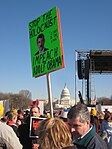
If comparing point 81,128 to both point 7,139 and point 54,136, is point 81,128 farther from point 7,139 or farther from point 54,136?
point 7,139

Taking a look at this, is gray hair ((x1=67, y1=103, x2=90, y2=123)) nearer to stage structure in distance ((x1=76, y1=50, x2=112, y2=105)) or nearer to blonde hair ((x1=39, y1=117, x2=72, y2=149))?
blonde hair ((x1=39, y1=117, x2=72, y2=149))

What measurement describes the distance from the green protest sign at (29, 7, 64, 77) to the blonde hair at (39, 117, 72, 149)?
8.47 ft

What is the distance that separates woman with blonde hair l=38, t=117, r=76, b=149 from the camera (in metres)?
2.62

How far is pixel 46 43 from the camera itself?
571cm

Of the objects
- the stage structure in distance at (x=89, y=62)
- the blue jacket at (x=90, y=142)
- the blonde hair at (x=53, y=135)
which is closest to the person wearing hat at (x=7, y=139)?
the blue jacket at (x=90, y=142)

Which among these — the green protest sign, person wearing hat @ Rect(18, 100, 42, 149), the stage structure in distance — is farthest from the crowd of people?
the stage structure in distance

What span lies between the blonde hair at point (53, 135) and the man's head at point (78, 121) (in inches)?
23.5

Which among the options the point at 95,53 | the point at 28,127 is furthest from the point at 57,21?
the point at 95,53

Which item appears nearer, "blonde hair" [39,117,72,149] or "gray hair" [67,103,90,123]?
"blonde hair" [39,117,72,149]

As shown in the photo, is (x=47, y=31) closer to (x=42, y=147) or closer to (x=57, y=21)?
(x=57, y=21)

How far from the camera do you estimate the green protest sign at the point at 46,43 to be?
212 inches

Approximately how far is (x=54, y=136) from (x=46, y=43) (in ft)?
10.6

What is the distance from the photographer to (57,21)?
17.7 ft

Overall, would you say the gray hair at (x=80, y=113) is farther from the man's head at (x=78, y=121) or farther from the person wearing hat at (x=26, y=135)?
the person wearing hat at (x=26, y=135)
